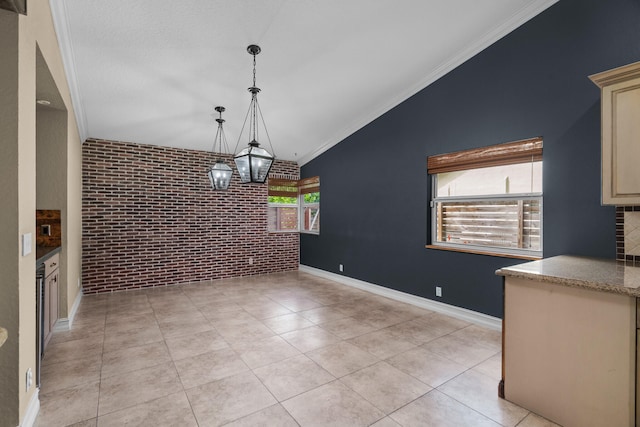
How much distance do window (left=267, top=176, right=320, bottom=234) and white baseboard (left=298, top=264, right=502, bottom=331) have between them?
140 centimetres

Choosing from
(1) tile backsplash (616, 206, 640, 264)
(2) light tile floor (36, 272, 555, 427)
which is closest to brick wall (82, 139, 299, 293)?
(2) light tile floor (36, 272, 555, 427)

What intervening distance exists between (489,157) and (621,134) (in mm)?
1390

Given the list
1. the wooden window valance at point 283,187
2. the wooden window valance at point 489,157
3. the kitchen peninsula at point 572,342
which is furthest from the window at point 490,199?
the wooden window valance at point 283,187

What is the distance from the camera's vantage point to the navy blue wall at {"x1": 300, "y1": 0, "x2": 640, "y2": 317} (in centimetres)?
288

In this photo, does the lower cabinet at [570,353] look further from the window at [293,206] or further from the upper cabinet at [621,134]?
the window at [293,206]

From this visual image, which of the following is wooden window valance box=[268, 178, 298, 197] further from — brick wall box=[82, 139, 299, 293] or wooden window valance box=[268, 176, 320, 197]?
brick wall box=[82, 139, 299, 293]

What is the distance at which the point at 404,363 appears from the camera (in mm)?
2734

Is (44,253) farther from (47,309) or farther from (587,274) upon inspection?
(587,274)

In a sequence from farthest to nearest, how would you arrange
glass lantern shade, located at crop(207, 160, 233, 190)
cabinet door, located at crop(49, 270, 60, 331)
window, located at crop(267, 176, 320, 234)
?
window, located at crop(267, 176, 320, 234)
glass lantern shade, located at crop(207, 160, 233, 190)
cabinet door, located at crop(49, 270, 60, 331)

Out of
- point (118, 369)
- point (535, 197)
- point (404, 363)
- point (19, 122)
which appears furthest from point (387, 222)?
point (19, 122)

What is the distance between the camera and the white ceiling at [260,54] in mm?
2771

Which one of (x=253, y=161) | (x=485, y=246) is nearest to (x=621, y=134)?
(x=485, y=246)

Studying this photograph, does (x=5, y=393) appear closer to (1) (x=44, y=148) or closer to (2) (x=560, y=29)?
(1) (x=44, y=148)

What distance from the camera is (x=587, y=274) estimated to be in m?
2.01
